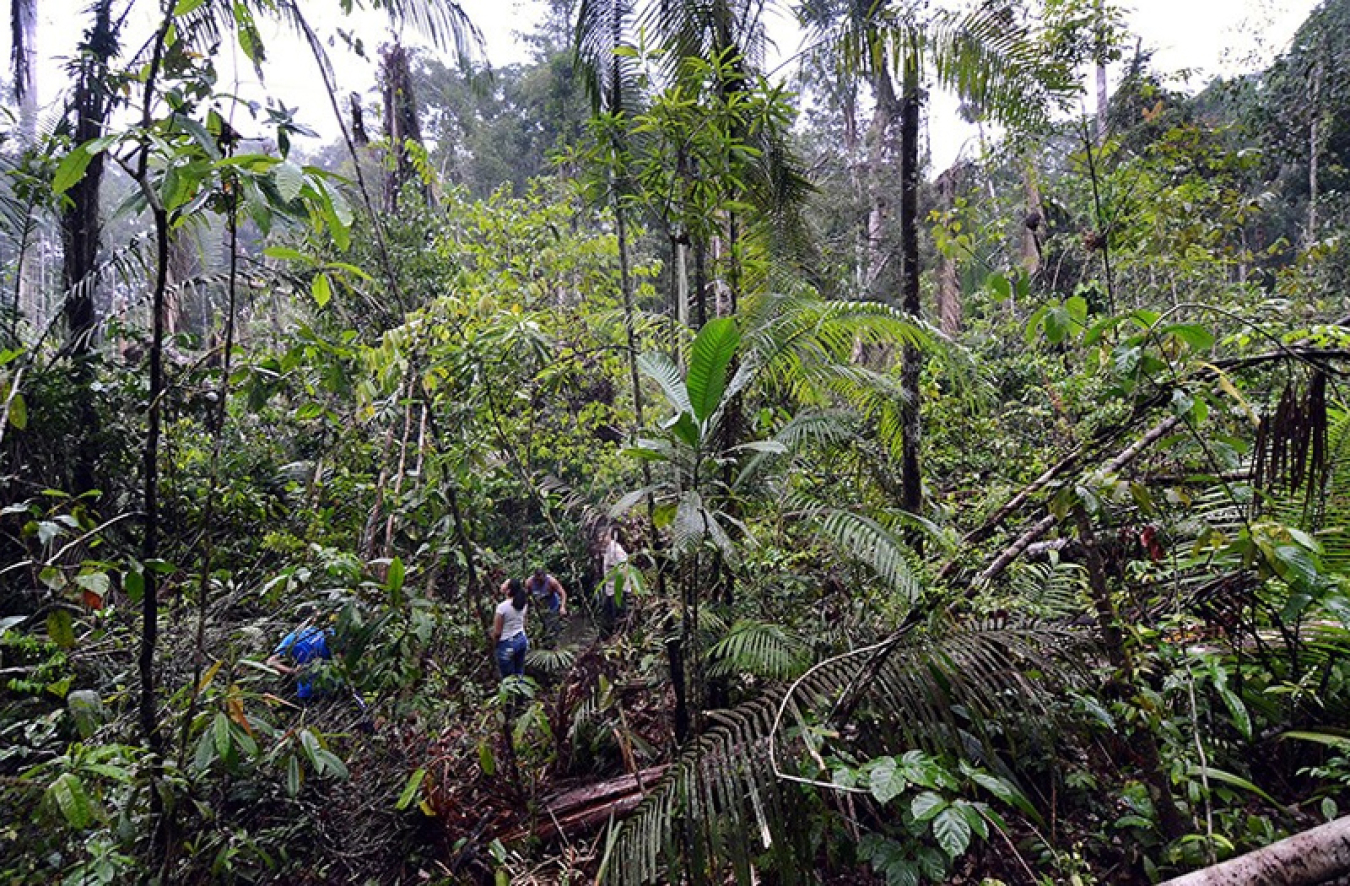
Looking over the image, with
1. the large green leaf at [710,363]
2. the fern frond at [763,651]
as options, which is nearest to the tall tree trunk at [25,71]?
the large green leaf at [710,363]

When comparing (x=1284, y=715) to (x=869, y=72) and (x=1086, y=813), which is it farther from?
(x=869, y=72)

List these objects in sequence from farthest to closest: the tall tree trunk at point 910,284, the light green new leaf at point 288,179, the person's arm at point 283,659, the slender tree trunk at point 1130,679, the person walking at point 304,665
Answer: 1. the tall tree trunk at point 910,284
2. the person walking at point 304,665
3. the person's arm at point 283,659
4. the slender tree trunk at point 1130,679
5. the light green new leaf at point 288,179

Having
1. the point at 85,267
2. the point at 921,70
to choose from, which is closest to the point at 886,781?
the point at 921,70

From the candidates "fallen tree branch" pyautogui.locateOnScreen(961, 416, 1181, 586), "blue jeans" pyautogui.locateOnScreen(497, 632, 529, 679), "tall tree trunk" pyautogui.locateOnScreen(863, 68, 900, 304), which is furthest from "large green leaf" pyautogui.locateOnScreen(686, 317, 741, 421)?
"tall tree trunk" pyautogui.locateOnScreen(863, 68, 900, 304)

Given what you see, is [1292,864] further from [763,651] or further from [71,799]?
[71,799]

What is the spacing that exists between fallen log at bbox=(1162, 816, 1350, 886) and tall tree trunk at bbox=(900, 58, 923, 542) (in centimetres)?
194

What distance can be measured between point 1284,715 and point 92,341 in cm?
664

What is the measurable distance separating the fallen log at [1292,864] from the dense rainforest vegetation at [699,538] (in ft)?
0.05

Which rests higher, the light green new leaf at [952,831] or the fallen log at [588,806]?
the light green new leaf at [952,831]

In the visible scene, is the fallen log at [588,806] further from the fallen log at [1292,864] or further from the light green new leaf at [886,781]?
the fallen log at [1292,864]

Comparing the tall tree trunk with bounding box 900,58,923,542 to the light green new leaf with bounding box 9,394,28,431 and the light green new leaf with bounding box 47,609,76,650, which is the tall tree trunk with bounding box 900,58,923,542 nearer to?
the light green new leaf with bounding box 47,609,76,650

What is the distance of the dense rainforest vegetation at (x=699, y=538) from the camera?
1.95 meters

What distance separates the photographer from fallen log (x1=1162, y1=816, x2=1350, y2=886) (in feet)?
4.44

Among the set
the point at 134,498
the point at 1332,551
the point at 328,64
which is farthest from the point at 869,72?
the point at 134,498
